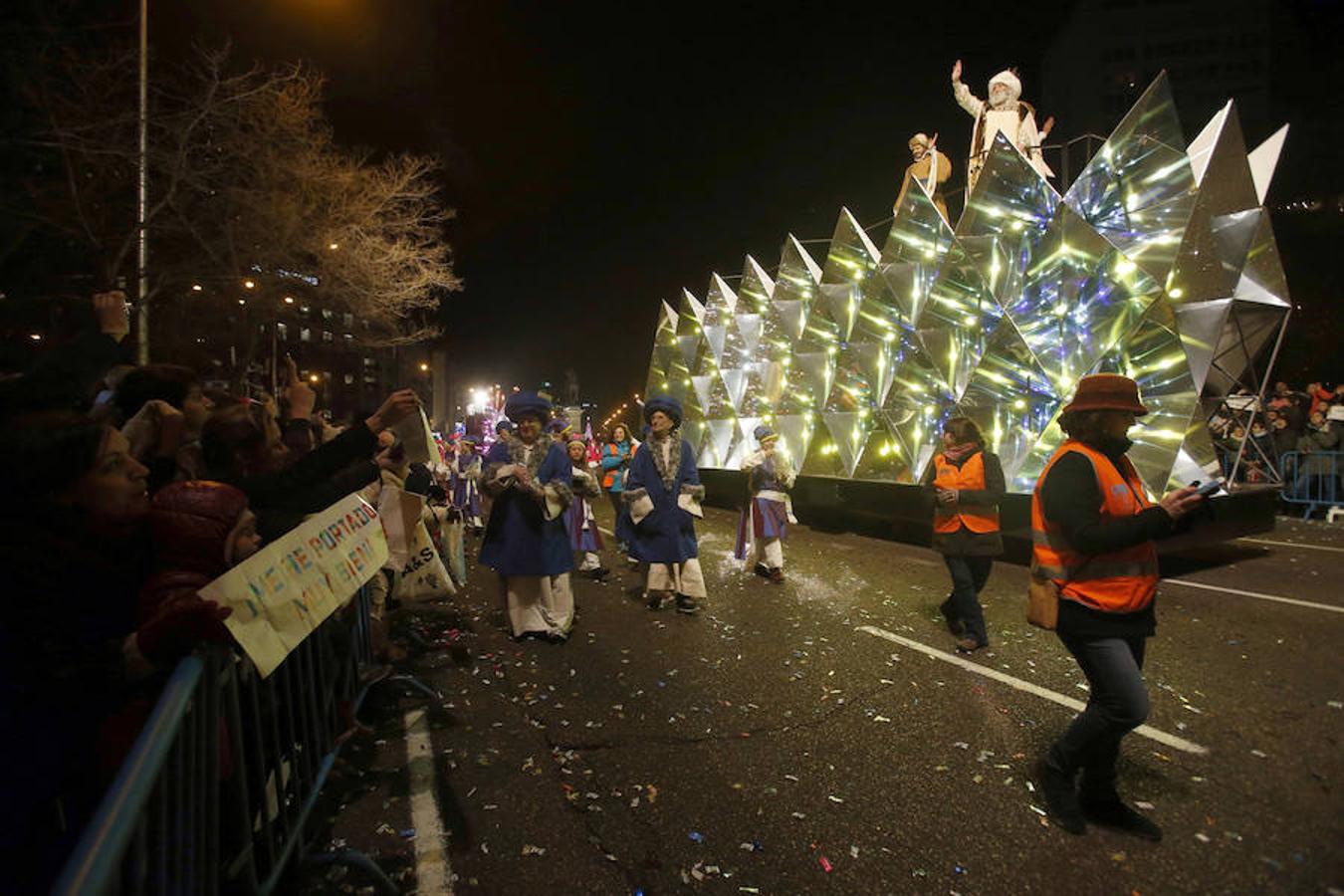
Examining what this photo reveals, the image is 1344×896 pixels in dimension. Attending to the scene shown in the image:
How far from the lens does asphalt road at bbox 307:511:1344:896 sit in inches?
107

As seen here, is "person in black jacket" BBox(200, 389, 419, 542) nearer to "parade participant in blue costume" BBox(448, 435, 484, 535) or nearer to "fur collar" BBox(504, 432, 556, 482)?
"fur collar" BBox(504, 432, 556, 482)

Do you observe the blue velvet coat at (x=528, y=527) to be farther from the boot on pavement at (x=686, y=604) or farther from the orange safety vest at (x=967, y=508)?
the orange safety vest at (x=967, y=508)

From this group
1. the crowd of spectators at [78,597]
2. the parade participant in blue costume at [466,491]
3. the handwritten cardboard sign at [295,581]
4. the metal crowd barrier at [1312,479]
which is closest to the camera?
the crowd of spectators at [78,597]

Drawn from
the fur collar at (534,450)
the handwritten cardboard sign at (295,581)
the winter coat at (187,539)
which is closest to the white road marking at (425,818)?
the handwritten cardboard sign at (295,581)

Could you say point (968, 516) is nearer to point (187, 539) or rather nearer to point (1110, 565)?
point (1110, 565)

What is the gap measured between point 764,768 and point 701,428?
1585cm

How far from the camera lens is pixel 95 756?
77.8 inches

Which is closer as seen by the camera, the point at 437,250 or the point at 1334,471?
the point at 1334,471

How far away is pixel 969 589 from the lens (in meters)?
5.33

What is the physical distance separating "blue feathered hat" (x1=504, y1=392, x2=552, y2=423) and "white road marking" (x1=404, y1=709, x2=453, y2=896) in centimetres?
268

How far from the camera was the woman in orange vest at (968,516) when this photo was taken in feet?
17.3

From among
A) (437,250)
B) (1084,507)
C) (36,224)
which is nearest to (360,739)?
(1084,507)

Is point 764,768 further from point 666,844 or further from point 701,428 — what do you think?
point 701,428

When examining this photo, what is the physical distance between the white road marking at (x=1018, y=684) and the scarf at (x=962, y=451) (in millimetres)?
1503
